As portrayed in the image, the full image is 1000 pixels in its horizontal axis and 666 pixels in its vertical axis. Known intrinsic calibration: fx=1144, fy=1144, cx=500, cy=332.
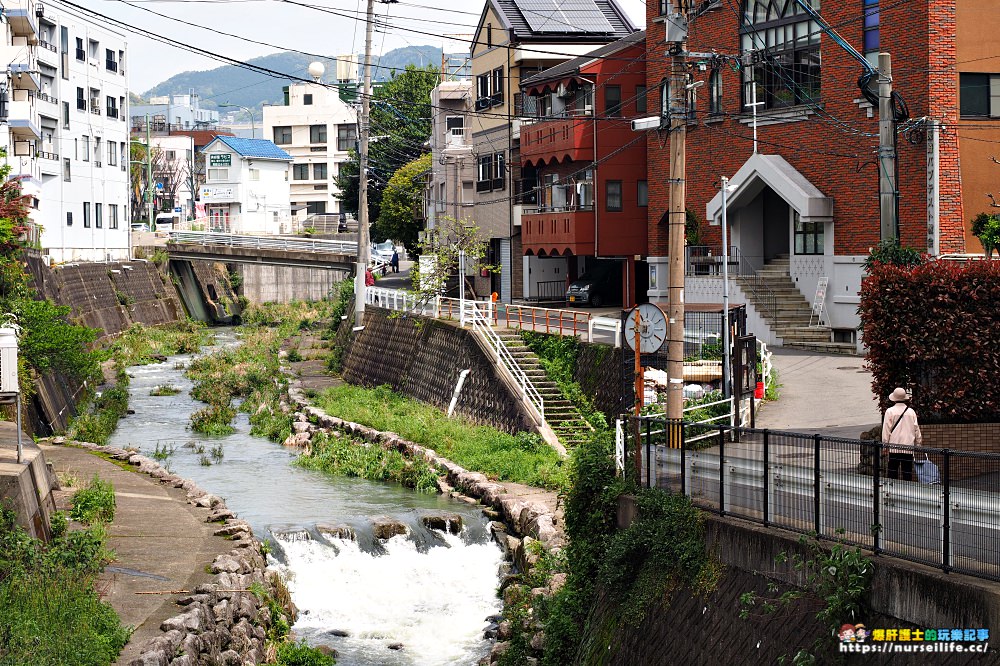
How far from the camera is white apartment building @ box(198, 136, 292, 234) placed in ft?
362

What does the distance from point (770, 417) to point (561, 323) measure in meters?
11.0

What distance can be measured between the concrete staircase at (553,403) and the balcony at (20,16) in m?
27.2

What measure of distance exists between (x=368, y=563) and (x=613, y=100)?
26748mm

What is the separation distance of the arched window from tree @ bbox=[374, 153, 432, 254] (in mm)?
41700

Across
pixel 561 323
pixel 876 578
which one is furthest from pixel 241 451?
pixel 876 578

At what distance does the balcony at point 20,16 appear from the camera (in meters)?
48.4

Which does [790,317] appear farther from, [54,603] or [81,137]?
[81,137]

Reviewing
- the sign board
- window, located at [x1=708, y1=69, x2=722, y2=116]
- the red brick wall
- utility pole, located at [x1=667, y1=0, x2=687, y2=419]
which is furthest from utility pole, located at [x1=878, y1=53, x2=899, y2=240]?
window, located at [x1=708, y1=69, x2=722, y2=116]

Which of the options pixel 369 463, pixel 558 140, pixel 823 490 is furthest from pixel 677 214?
pixel 558 140

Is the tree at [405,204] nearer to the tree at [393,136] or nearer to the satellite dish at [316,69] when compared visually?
the tree at [393,136]

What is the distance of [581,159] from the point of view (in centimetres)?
4659

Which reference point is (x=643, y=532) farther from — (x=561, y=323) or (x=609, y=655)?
(x=561, y=323)

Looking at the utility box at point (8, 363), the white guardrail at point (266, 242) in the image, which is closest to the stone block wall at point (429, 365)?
the utility box at point (8, 363)

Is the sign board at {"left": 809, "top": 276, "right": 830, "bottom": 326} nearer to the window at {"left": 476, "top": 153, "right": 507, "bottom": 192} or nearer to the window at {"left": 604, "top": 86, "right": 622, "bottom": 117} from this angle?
the window at {"left": 604, "top": 86, "right": 622, "bottom": 117}
